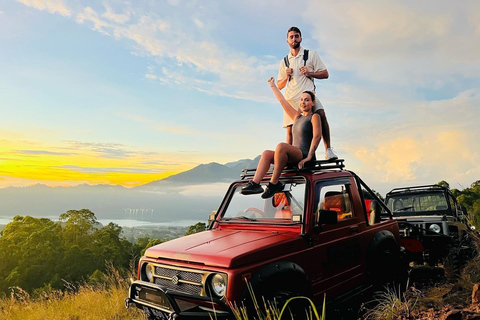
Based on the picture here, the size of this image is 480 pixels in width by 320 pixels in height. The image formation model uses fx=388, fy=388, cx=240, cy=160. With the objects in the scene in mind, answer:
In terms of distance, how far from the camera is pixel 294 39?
6.63 m

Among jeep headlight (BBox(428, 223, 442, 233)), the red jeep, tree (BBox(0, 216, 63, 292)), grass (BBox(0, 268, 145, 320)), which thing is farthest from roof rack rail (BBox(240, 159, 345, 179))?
tree (BBox(0, 216, 63, 292))

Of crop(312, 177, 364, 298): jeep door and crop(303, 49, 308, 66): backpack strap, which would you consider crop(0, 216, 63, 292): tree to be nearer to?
crop(303, 49, 308, 66): backpack strap

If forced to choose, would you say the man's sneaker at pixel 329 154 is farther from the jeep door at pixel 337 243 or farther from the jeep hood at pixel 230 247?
the jeep hood at pixel 230 247

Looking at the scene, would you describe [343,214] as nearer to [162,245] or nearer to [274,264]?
[274,264]

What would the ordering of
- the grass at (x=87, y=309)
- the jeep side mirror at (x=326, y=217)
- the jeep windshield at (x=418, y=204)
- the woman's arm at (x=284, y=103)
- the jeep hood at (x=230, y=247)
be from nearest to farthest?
the jeep hood at (x=230, y=247) → the jeep side mirror at (x=326, y=217) → the woman's arm at (x=284, y=103) → the grass at (x=87, y=309) → the jeep windshield at (x=418, y=204)

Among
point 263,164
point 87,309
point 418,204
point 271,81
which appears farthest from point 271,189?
point 418,204

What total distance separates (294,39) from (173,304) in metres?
4.82

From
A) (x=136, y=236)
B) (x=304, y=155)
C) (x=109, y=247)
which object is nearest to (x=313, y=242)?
(x=304, y=155)

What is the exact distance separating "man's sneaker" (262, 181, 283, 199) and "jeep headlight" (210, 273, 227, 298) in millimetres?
1260

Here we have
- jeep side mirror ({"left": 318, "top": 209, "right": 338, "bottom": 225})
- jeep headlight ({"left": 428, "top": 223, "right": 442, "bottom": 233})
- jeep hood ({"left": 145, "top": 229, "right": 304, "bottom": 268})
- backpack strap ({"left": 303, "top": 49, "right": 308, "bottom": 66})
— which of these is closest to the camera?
jeep hood ({"left": 145, "top": 229, "right": 304, "bottom": 268})

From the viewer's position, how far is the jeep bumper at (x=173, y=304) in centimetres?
354

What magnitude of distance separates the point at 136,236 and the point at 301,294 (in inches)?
1686

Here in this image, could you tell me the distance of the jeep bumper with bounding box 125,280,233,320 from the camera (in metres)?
3.54

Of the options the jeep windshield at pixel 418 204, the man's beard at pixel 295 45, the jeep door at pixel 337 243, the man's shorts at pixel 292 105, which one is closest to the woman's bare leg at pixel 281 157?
the jeep door at pixel 337 243
